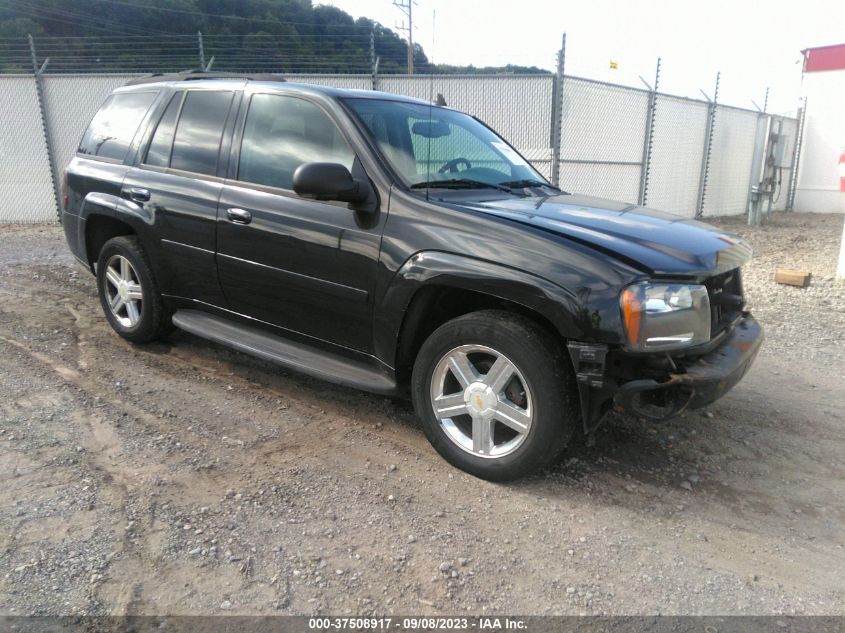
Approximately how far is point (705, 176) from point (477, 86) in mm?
6550

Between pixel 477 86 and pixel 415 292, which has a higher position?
pixel 477 86

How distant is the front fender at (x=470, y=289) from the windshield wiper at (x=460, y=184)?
0.50 metres

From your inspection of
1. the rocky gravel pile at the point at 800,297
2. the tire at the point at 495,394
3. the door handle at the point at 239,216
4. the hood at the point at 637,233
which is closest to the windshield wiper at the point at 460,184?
the hood at the point at 637,233

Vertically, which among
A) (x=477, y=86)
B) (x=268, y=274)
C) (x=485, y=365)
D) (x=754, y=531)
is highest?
(x=477, y=86)

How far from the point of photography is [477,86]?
10828 mm

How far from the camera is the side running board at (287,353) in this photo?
343cm

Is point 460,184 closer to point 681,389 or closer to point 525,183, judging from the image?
point 525,183

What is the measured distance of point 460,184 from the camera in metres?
3.62

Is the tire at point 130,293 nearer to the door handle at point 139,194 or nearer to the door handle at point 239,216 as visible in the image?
the door handle at point 139,194

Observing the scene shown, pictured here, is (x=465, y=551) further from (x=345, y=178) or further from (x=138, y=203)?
(x=138, y=203)

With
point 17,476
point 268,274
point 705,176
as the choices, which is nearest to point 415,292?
point 268,274

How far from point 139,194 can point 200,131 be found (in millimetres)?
661

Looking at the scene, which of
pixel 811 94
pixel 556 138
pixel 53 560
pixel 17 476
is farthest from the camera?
pixel 811 94

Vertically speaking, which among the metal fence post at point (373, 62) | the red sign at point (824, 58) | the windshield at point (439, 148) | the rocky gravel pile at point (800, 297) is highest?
the red sign at point (824, 58)
